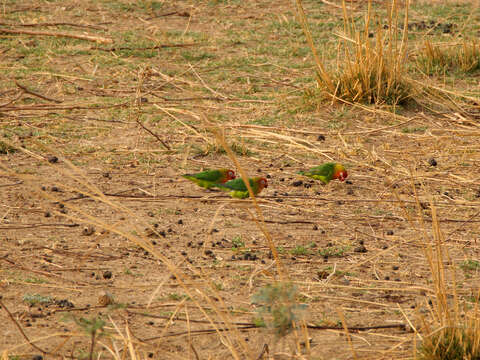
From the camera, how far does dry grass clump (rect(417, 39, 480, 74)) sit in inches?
269

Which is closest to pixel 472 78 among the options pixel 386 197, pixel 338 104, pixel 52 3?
pixel 338 104

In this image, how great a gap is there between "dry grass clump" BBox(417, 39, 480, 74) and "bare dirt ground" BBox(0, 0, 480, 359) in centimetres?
28

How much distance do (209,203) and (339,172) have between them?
2.83ft

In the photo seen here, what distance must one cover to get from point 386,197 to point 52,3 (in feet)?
20.3

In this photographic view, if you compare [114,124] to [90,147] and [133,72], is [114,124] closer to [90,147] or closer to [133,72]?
[90,147]

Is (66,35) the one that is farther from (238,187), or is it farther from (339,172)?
(339,172)

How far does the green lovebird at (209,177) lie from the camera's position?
176 inches

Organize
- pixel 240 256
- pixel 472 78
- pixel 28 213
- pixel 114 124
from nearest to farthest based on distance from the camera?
pixel 240 256 → pixel 28 213 → pixel 114 124 → pixel 472 78

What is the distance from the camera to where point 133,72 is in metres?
6.89

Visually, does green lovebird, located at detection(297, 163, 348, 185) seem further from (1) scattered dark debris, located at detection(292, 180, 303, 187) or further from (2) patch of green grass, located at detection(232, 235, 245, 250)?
(2) patch of green grass, located at detection(232, 235, 245, 250)

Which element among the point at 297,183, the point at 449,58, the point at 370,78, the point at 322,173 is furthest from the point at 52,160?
the point at 449,58

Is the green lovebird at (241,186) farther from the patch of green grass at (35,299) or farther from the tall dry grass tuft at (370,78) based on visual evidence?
the tall dry grass tuft at (370,78)

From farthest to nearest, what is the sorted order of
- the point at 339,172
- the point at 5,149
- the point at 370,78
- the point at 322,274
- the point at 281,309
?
the point at 370,78, the point at 5,149, the point at 339,172, the point at 322,274, the point at 281,309

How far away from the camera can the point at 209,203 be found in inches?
175
